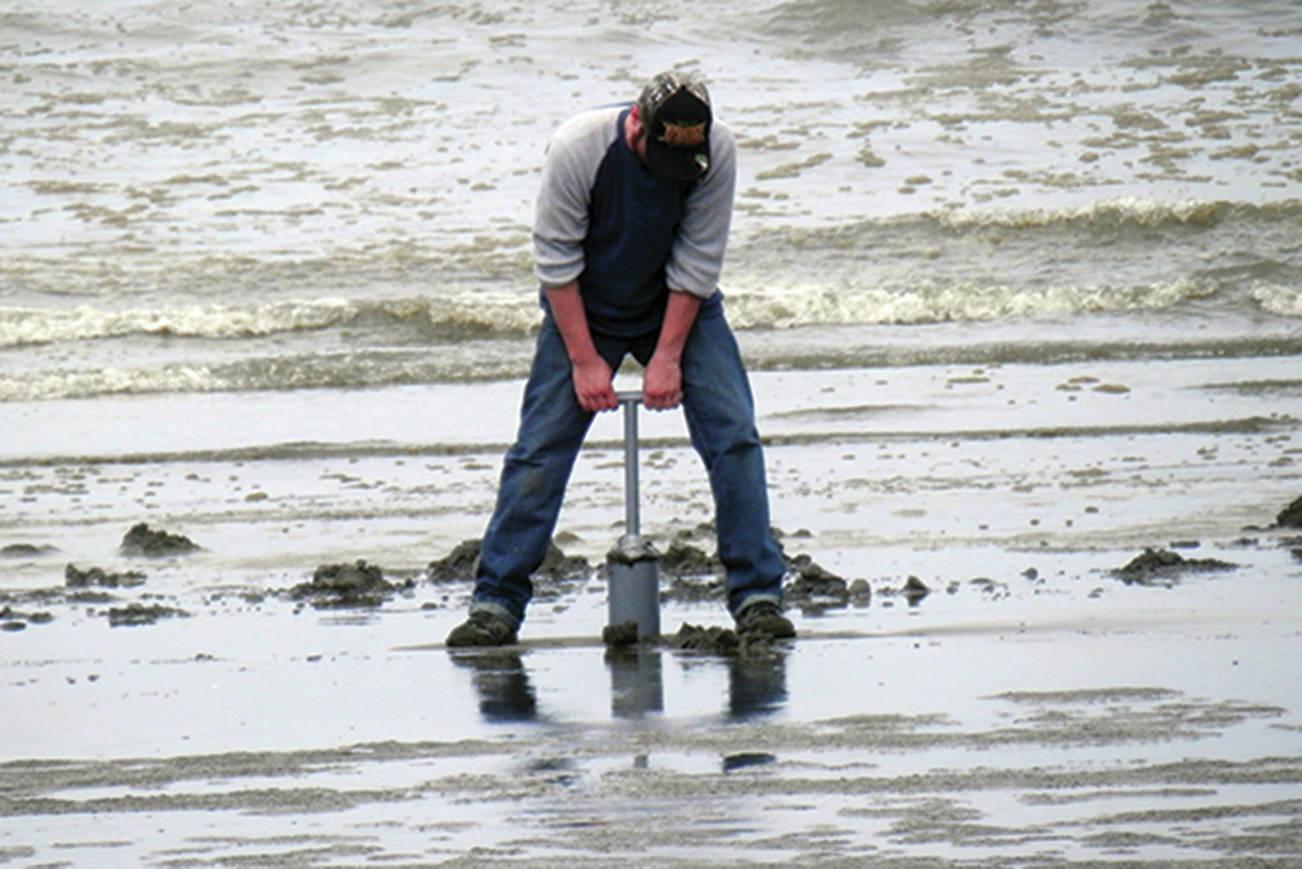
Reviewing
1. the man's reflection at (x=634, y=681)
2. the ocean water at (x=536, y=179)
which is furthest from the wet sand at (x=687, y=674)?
the ocean water at (x=536, y=179)

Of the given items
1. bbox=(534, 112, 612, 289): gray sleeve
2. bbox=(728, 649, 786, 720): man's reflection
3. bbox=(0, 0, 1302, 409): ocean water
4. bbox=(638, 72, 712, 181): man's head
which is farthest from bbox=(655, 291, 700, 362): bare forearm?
bbox=(0, 0, 1302, 409): ocean water

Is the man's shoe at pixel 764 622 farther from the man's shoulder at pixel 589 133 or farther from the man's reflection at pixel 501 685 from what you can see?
the man's shoulder at pixel 589 133

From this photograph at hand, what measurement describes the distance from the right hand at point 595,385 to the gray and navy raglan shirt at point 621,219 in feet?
0.59

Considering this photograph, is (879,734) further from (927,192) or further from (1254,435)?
(927,192)

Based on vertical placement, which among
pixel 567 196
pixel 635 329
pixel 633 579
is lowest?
pixel 633 579

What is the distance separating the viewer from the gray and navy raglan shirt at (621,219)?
5.56m

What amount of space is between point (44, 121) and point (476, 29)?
7.19 metres

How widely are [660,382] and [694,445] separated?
10.7 inches

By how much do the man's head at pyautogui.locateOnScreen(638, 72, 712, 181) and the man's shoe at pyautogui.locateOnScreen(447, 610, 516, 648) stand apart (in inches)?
52.1

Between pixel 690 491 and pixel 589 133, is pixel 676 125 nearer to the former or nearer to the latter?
pixel 589 133

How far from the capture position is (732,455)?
5.85 m

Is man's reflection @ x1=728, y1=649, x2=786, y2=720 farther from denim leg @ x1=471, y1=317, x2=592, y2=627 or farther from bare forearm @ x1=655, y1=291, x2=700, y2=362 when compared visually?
bare forearm @ x1=655, y1=291, x2=700, y2=362

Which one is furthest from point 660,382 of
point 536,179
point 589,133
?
point 536,179

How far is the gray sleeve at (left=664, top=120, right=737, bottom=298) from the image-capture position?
5.66 meters
